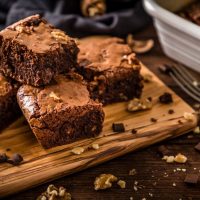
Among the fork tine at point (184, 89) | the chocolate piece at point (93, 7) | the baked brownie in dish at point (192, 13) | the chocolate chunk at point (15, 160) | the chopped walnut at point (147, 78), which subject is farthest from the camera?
the chocolate piece at point (93, 7)

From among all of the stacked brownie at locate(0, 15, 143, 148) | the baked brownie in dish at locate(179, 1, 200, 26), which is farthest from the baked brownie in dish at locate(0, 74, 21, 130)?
the baked brownie in dish at locate(179, 1, 200, 26)

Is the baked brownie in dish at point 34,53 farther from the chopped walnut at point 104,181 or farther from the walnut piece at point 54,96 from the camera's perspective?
the chopped walnut at point 104,181

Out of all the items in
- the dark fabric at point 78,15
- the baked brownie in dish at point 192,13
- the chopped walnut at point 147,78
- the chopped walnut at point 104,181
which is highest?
the baked brownie in dish at point 192,13

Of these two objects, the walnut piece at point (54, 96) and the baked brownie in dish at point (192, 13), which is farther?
the baked brownie in dish at point (192, 13)

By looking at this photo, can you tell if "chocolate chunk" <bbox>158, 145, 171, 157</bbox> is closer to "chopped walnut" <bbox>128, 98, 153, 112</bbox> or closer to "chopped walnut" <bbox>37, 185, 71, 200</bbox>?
"chopped walnut" <bbox>128, 98, 153, 112</bbox>

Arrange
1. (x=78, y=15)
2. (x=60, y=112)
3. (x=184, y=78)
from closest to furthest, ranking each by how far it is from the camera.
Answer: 1. (x=60, y=112)
2. (x=184, y=78)
3. (x=78, y=15)

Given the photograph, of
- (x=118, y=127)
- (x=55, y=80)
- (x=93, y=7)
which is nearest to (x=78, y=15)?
(x=93, y=7)

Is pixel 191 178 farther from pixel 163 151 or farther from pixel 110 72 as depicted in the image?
pixel 110 72

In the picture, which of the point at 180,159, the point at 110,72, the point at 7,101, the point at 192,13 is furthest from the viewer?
the point at 192,13

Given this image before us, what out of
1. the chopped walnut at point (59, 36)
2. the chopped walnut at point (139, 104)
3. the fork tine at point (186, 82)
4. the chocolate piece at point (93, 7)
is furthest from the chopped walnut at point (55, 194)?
the chocolate piece at point (93, 7)
